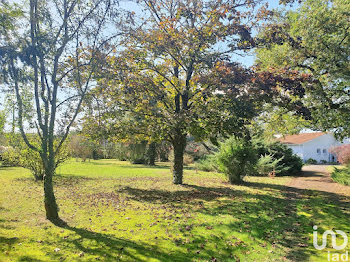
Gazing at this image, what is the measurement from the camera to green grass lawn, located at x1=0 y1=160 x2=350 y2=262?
188 inches

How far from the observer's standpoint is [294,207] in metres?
9.26

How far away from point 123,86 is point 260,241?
8304 millimetres

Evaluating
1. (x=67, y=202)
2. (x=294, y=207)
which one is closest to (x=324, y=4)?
(x=294, y=207)

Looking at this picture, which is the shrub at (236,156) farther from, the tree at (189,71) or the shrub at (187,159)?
the shrub at (187,159)

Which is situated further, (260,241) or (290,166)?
(290,166)

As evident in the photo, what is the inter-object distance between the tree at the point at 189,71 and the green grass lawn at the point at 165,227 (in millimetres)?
3376

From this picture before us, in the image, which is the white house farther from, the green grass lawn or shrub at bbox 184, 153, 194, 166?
the green grass lawn

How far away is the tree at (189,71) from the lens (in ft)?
33.4

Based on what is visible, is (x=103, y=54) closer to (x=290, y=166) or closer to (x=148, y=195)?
(x=148, y=195)

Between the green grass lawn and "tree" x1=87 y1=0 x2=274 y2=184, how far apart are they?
11.1 feet

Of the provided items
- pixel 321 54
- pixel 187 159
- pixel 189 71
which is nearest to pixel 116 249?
pixel 189 71

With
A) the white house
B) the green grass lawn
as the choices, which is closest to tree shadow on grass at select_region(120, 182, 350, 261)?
the green grass lawn

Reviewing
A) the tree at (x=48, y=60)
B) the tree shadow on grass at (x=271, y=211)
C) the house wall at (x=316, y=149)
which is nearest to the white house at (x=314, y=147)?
the house wall at (x=316, y=149)

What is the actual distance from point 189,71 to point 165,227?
26.1 ft
